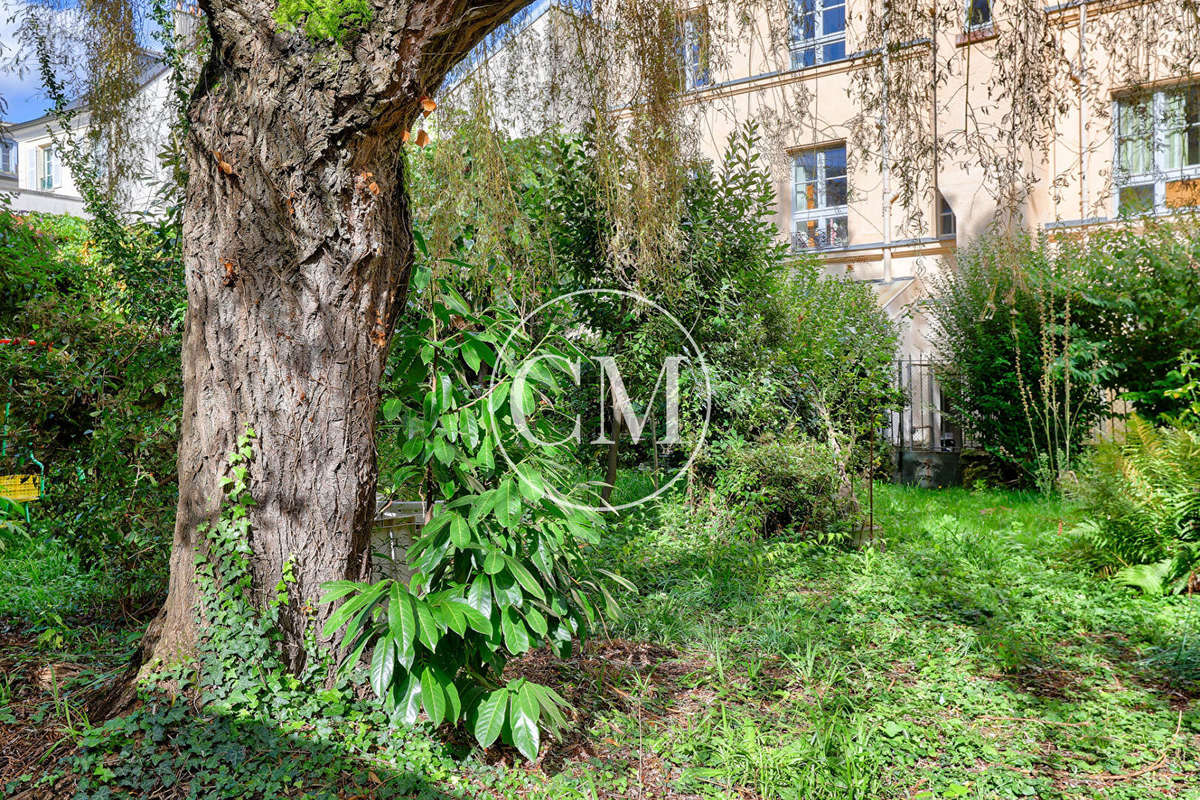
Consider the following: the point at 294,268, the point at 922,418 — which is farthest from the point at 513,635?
the point at 922,418

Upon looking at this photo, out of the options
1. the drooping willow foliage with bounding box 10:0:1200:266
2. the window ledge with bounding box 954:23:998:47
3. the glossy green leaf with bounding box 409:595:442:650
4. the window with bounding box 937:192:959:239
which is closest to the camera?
the glossy green leaf with bounding box 409:595:442:650

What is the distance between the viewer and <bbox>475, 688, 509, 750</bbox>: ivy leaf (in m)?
2.42

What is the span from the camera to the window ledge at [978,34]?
118 inches

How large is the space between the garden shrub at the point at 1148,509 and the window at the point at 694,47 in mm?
3641

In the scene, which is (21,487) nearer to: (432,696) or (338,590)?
(338,590)

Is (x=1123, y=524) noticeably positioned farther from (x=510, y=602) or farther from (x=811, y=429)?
(x=510, y=602)

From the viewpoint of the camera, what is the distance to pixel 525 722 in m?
2.42

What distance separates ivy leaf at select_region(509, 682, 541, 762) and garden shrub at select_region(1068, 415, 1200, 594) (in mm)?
3846

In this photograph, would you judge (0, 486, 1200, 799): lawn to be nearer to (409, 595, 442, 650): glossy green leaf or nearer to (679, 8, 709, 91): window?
(409, 595, 442, 650): glossy green leaf

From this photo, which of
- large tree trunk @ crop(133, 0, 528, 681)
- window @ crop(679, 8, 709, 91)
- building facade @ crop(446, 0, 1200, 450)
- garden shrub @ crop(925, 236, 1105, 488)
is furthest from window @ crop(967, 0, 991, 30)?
garden shrub @ crop(925, 236, 1105, 488)

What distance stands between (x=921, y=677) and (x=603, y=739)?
1.54m

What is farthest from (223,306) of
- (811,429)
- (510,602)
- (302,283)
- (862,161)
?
(811,429)

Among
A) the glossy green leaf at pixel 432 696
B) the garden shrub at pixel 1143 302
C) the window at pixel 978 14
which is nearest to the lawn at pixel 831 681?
the glossy green leaf at pixel 432 696
